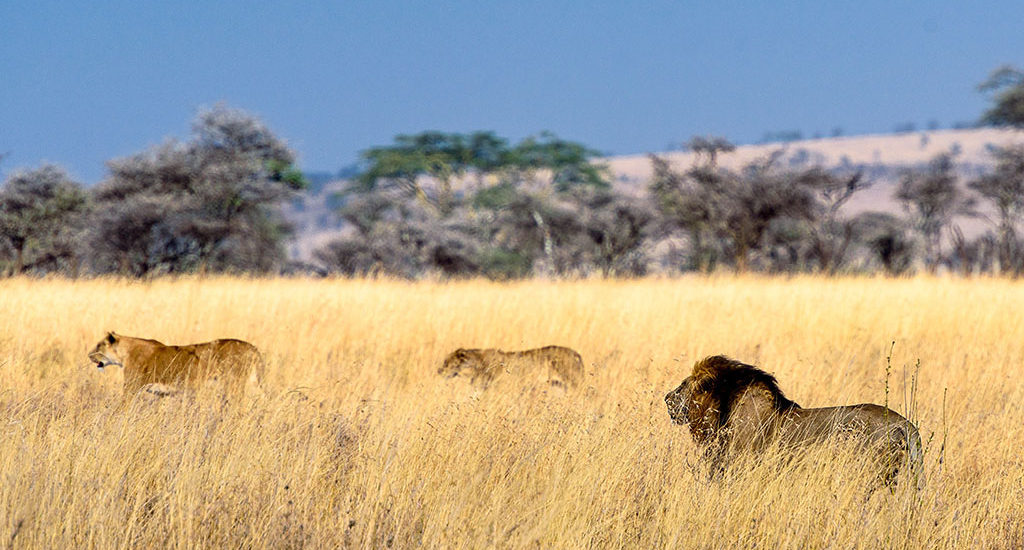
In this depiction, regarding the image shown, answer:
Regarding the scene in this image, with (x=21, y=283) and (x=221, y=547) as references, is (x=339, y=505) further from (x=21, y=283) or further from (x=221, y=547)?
(x=21, y=283)

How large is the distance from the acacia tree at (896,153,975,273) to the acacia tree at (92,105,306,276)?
22.3 metres

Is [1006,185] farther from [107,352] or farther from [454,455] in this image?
[454,455]

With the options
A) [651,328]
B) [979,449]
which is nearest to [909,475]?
[979,449]

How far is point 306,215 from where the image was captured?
130 m

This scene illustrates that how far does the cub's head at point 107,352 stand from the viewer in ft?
21.8

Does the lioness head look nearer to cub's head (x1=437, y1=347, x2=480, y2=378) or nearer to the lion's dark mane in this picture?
the lion's dark mane

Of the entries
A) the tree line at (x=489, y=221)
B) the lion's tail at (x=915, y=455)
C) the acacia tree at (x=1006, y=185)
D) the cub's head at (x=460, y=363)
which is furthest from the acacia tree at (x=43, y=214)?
the acacia tree at (x=1006, y=185)

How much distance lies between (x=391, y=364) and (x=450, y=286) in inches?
206

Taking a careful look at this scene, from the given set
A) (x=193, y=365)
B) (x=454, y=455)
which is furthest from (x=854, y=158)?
(x=454, y=455)

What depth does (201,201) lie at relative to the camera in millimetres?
23391

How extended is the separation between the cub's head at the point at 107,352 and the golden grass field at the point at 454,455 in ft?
0.46

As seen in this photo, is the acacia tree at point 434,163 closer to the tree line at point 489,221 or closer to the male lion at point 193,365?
the tree line at point 489,221

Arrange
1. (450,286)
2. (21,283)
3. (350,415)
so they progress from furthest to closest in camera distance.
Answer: (450,286)
(21,283)
(350,415)

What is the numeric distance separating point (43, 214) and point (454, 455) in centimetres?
2393
